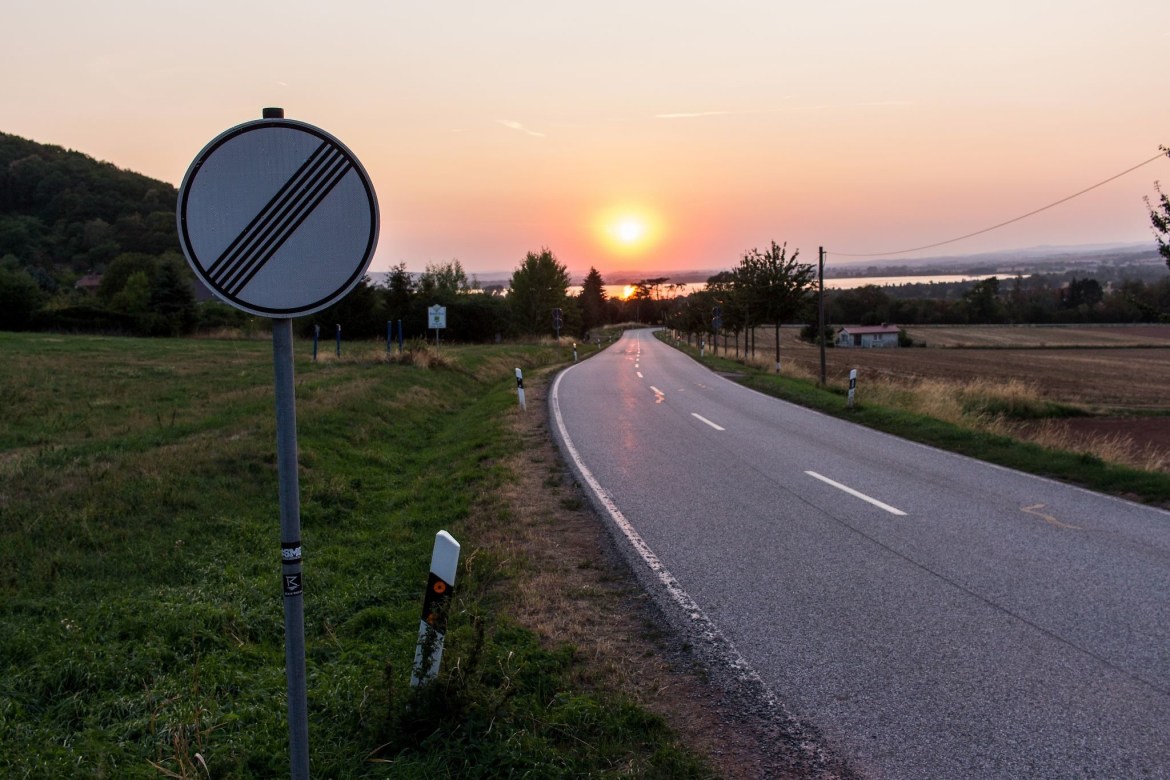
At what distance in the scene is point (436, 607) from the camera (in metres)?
3.73

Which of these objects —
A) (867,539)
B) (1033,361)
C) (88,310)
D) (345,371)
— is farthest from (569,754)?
(1033,361)

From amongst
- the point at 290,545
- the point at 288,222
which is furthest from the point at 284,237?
the point at 290,545

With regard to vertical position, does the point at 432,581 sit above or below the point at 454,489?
above

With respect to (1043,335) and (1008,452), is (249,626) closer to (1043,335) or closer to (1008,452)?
(1008,452)

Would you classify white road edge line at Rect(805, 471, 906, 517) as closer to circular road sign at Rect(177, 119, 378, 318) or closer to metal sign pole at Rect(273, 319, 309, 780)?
metal sign pole at Rect(273, 319, 309, 780)

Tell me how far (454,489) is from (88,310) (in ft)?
140

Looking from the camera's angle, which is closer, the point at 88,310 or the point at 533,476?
the point at 533,476

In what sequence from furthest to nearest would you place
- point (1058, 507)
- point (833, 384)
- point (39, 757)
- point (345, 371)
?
point (833, 384) → point (345, 371) → point (1058, 507) → point (39, 757)

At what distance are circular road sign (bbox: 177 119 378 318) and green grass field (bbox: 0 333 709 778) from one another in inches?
80.9

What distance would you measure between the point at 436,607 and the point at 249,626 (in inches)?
76.3

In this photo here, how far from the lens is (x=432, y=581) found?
12.2 ft

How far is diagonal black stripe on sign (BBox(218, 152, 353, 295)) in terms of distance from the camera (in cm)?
234

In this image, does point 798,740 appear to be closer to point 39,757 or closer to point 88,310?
point 39,757

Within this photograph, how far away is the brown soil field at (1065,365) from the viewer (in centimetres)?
2639
